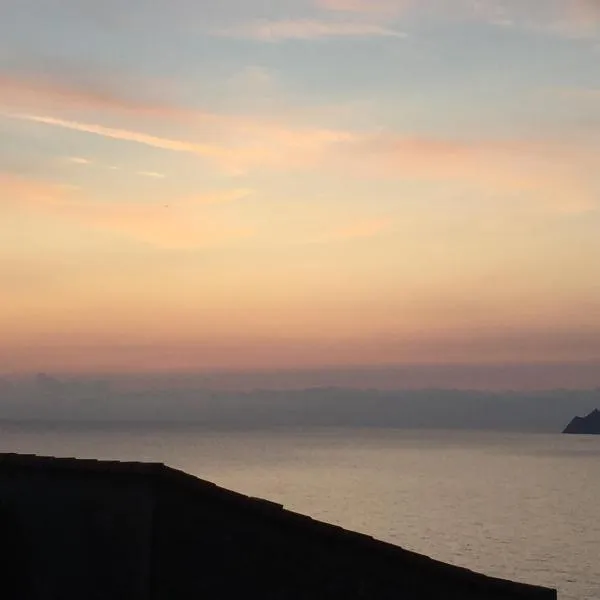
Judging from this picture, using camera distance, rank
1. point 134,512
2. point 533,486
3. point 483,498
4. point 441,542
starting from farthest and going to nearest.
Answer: point 533,486
point 483,498
point 441,542
point 134,512

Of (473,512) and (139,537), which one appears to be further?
(473,512)

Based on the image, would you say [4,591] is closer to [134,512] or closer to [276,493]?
[134,512]

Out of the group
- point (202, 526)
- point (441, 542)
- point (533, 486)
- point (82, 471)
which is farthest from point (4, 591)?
point (533, 486)

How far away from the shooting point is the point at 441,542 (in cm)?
9494

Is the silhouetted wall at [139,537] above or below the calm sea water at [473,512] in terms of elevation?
above

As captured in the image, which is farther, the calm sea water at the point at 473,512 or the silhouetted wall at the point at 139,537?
the calm sea water at the point at 473,512

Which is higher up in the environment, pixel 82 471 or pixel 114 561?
pixel 82 471

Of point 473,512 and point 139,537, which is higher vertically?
point 139,537

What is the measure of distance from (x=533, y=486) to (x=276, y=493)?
165 feet

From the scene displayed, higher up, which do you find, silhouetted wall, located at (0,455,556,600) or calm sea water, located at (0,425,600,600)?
silhouetted wall, located at (0,455,556,600)

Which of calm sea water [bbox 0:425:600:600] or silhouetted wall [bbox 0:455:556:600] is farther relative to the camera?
calm sea water [bbox 0:425:600:600]

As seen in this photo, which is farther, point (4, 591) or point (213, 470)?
point (213, 470)

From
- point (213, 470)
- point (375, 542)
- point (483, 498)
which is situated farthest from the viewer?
point (213, 470)

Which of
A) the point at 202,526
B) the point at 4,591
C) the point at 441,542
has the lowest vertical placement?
the point at 441,542
